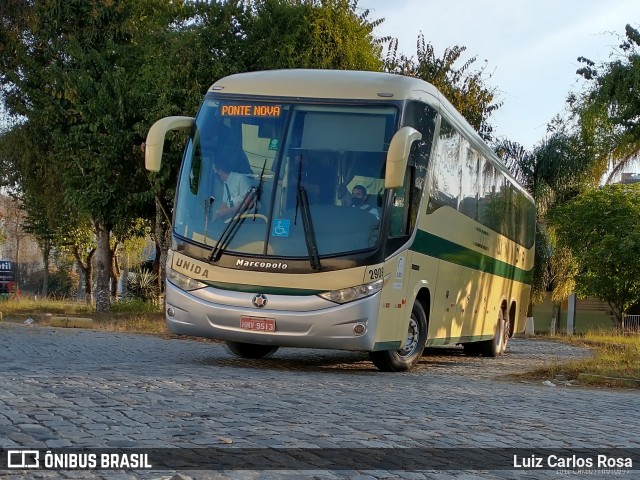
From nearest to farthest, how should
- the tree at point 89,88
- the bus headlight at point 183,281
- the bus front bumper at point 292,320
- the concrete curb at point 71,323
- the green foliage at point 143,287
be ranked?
the bus front bumper at point 292,320, the bus headlight at point 183,281, the concrete curb at point 71,323, the tree at point 89,88, the green foliage at point 143,287

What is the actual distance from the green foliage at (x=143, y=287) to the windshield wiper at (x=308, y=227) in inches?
833

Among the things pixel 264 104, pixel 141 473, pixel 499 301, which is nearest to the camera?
pixel 141 473

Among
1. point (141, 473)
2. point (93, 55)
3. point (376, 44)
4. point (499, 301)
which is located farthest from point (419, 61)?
point (141, 473)

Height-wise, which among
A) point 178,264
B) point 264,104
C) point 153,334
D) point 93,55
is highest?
point 93,55

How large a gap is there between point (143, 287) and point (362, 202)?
23255 mm

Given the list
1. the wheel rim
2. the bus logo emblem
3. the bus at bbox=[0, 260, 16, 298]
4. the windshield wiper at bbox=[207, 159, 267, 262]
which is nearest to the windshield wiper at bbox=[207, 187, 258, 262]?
the windshield wiper at bbox=[207, 159, 267, 262]

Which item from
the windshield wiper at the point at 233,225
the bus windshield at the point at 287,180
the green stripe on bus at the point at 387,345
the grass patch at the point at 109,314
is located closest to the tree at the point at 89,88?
the grass patch at the point at 109,314

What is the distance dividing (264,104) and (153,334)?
9883mm

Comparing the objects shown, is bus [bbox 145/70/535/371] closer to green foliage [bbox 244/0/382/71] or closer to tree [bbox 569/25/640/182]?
tree [bbox 569/25/640/182]

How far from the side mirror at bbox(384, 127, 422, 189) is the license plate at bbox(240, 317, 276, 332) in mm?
2216

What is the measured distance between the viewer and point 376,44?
3033 centimetres

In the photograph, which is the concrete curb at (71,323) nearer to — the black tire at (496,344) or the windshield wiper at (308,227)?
the black tire at (496,344)

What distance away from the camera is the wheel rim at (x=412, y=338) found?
560 inches

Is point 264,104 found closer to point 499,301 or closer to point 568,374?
point 568,374
